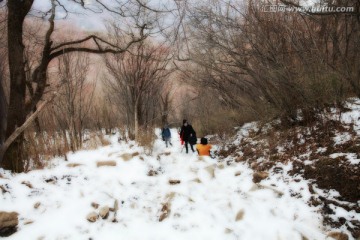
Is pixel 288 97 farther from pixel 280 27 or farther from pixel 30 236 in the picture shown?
pixel 30 236

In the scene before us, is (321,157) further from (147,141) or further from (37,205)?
(37,205)

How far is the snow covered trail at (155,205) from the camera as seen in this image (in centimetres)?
439

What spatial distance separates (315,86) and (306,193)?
A: 3.42 m

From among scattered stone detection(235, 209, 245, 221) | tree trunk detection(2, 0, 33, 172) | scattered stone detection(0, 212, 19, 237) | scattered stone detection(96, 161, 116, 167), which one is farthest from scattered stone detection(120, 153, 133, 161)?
scattered stone detection(235, 209, 245, 221)

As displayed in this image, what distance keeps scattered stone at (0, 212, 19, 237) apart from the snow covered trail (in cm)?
10

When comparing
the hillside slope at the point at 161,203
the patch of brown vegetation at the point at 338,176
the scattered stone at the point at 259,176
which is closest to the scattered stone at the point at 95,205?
the hillside slope at the point at 161,203

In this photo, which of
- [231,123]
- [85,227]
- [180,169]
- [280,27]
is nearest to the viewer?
[85,227]

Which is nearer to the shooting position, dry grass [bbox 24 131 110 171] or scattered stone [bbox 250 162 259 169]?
dry grass [bbox 24 131 110 171]

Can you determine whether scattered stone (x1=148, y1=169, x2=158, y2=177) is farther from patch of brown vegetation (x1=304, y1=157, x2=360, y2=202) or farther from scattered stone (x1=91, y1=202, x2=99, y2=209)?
patch of brown vegetation (x1=304, y1=157, x2=360, y2=202)

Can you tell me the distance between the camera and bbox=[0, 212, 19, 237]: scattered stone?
4133 millimetres

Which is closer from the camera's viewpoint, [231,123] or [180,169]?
[180,169]

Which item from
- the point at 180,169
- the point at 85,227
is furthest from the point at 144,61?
the point at 85,227

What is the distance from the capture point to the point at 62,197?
5.24 m

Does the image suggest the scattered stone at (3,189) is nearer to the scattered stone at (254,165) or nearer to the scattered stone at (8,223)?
the scattered stone at (8,223)
